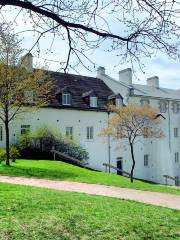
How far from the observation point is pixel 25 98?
2914 centimetres

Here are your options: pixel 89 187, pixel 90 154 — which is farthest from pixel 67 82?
pixel 89 187

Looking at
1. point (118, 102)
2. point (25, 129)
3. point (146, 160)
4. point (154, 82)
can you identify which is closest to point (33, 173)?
point (25, 129)

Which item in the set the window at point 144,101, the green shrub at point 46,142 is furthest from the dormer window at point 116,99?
the green shrub at point 46,142

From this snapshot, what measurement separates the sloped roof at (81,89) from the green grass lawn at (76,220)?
27139 mm

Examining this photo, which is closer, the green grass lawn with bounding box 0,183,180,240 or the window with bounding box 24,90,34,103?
the green grass lawn with bounding box 0,183,180,240

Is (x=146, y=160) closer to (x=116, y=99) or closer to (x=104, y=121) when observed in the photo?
(x=104, y=121)

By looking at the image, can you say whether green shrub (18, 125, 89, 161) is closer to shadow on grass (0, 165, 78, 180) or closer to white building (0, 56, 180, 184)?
white building (0, 56, 180, 184)

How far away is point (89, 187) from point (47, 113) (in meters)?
19.5

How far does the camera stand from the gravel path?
1750 centimetres

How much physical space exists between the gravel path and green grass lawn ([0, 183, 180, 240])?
14.6ft

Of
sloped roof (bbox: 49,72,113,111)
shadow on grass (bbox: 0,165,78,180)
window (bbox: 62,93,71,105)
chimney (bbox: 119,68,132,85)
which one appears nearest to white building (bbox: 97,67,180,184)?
chimney (bbox: 119,68,132,85)

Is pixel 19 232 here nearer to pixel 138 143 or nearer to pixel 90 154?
pixel 90 154

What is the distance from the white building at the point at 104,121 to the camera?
130 ft

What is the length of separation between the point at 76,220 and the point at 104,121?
3391 cm
